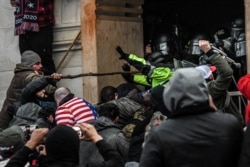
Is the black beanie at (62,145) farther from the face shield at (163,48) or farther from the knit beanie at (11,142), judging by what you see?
the face shield at (163,48)

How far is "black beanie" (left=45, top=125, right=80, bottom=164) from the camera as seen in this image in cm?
730

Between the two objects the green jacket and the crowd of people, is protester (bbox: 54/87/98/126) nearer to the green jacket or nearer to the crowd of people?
the crowd of people

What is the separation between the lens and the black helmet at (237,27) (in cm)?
1266

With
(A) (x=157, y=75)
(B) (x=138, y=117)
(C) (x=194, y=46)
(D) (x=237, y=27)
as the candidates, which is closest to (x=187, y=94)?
(B) (x=138, y=117)

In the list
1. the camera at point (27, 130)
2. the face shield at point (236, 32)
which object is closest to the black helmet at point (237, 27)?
the face shield at point (236, 32)

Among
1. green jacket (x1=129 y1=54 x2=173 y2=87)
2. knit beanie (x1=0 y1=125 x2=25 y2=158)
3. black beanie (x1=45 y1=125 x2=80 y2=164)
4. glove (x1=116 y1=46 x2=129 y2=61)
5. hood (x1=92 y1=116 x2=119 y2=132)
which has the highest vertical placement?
glove (x1=116 y1=46 x2=129 y2=61)

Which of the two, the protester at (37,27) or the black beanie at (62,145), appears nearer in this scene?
the black beanie at (62,145)

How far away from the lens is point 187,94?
637 cm

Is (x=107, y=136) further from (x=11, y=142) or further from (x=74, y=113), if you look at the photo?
(x=11, y=142)

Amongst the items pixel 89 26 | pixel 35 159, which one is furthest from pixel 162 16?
pixel 35 159

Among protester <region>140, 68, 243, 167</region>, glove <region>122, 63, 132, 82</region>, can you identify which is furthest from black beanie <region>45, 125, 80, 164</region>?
glove <region>122, 63, 132, 82</region>

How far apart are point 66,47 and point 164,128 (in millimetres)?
6956

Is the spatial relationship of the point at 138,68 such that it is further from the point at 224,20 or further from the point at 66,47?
the point at 224,20

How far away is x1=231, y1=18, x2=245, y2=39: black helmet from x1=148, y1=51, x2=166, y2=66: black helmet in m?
1.01
